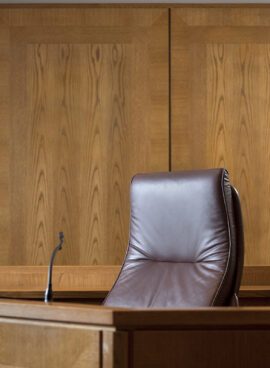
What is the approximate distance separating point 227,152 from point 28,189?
1.17 metres

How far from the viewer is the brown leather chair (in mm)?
1815

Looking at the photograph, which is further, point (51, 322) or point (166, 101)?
point (166, 101)

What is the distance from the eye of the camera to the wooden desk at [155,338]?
1.14 meters

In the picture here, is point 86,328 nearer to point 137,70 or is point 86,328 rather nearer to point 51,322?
point 51,322

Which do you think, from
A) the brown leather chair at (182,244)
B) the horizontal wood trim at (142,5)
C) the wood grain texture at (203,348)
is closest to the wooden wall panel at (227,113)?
the horizontal wood trim at (142,5)

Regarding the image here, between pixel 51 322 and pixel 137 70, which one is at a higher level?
pixel 137 70

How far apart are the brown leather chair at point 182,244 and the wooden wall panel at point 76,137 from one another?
0.90 m

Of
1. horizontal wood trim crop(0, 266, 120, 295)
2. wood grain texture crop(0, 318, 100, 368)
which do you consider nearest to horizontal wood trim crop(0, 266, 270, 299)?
horizontal wood trim crop(0, 266, 120, 295)

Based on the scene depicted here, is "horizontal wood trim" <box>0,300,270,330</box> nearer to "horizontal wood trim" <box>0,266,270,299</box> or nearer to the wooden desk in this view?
the wooden desk

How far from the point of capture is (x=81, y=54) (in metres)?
3.04

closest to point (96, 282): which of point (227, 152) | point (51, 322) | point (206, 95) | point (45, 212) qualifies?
point (45, 212)

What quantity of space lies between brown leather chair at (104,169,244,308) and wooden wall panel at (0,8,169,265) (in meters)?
0.90

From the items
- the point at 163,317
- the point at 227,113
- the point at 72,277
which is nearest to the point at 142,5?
the point at 227,113

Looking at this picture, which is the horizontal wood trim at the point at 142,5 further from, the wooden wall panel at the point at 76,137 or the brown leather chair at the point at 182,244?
the brown leather chair at the point at 182,244
